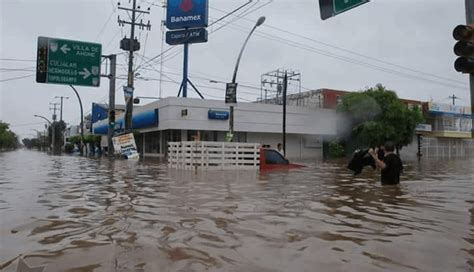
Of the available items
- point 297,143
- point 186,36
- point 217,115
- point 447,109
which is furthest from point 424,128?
point 186,36

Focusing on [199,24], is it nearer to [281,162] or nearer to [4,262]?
[281,162]

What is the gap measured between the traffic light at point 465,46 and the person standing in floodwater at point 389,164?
10.8ft

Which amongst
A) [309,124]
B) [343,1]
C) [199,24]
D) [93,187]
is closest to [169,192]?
[93,187]

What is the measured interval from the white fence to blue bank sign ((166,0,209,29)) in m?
15.8

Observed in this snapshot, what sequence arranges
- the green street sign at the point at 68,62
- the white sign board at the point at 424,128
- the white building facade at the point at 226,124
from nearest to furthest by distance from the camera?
the green street sign at the point at 68,62 < the white building facade at the point at 226,124 < the white sign board at the point at 424,128

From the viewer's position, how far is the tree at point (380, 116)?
1578 inches

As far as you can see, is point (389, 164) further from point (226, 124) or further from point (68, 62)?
point (226, 124)

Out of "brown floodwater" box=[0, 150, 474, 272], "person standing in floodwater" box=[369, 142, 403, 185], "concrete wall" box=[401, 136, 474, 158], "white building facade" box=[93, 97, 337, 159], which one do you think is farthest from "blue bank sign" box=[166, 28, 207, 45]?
"concrete wall" box=[401, 136, 474, 158]

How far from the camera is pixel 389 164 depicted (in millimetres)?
11539

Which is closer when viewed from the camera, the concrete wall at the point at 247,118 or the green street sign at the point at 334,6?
the green street sign at the point at 334,6

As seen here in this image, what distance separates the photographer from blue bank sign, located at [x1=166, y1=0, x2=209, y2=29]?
3409cm

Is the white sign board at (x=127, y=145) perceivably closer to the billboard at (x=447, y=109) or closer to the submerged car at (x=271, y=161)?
the submerged car at (x=271, y=161)

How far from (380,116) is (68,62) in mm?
26573

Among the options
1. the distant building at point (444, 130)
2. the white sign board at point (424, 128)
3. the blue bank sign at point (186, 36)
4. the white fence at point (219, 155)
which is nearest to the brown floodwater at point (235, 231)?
the white fence at point (219, 155)
